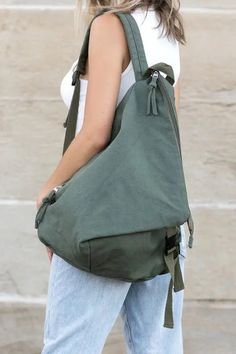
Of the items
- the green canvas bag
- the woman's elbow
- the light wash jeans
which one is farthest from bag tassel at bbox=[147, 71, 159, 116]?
the light wash jeans

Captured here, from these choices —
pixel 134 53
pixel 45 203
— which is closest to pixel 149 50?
pixel 134 53

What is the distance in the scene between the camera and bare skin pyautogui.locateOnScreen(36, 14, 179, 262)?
1.74 meters

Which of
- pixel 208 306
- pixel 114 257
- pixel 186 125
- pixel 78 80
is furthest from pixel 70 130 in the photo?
pixel 208 306

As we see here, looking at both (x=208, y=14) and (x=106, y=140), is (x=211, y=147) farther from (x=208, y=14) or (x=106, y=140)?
Answer: (x=106, y=140)

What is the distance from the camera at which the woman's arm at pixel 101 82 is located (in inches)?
68.7

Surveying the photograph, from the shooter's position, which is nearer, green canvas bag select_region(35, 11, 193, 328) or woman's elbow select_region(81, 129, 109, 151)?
green canvas bag select_region(35, 11, 193, 328)

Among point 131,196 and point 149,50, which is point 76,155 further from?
point 149,50

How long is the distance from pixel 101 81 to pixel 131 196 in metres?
0.31

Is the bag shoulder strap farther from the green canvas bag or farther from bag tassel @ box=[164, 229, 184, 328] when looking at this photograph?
bag tassel @ box=[164, 229, 184, 328]

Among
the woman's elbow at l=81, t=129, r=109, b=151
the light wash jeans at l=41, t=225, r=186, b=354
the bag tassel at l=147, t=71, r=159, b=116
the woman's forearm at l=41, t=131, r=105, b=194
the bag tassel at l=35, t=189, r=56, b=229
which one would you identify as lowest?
the light wash jeans at l=41, t=225, r=186, b=354

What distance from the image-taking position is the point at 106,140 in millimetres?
1781

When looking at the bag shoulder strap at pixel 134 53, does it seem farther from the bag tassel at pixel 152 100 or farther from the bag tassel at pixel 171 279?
the bag tassel at pixel 171 279

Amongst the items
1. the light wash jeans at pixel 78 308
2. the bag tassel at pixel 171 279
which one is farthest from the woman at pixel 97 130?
the bag tassel at pixel 171 279

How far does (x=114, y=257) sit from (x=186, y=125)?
62.9 inches
